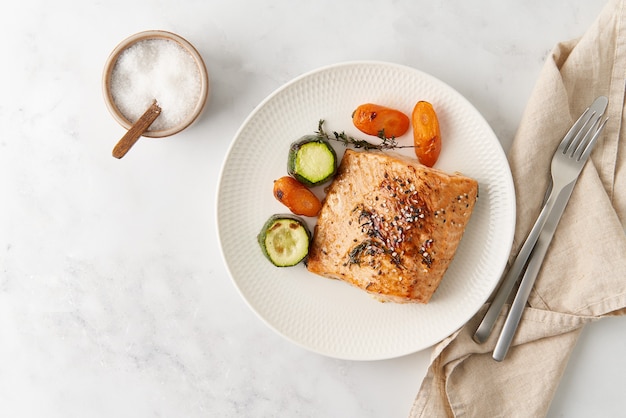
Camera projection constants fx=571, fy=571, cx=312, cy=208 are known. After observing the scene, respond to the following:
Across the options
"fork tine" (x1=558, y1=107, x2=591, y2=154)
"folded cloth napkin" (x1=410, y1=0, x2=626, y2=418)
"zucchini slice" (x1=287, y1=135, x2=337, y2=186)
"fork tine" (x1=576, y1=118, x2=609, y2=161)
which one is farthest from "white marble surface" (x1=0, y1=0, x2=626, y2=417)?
"zucchini slice" (x1=287, y1=135, x2=337, y2=186)

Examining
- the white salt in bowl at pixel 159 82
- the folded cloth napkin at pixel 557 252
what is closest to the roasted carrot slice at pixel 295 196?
the white salt in bowl at pixel 159 82

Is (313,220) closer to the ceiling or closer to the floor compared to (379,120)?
closer to the floor

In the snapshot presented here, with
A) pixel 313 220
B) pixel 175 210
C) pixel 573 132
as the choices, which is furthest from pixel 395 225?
pixel 175 210

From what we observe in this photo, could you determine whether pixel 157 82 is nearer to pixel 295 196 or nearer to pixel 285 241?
pixel 295 196

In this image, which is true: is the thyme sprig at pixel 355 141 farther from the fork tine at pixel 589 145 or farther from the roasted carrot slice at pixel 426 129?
the fork tine at pixel 589 145

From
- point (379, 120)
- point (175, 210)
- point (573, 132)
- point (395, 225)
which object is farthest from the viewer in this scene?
point (175, 210)

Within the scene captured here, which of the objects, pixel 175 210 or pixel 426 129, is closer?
pixel 426 129
